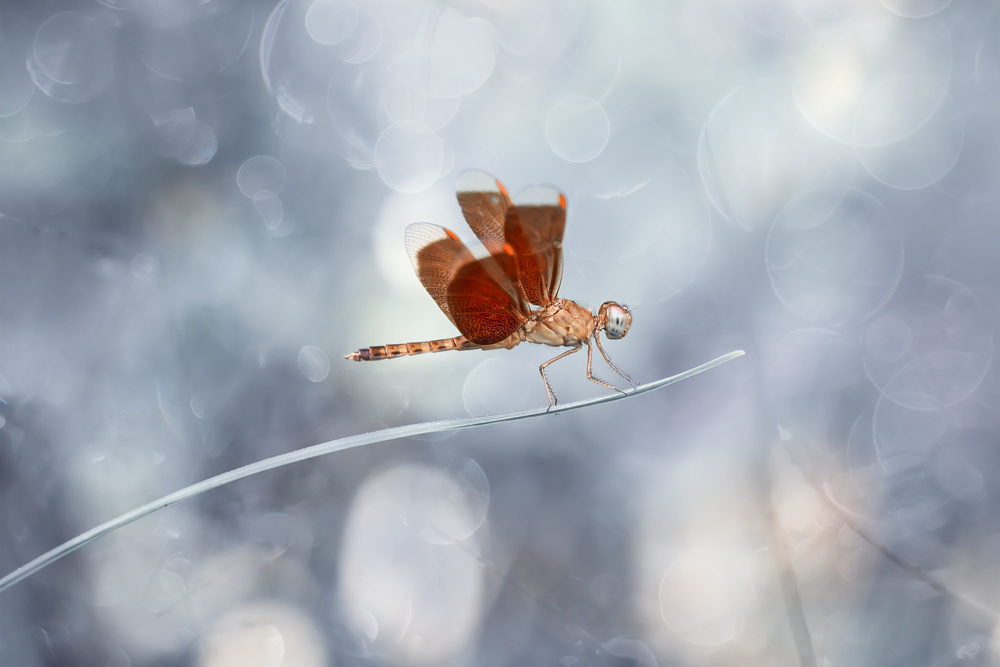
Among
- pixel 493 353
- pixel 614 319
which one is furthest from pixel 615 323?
pixel 493 353

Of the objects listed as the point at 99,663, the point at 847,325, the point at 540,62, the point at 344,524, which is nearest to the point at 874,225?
the point at 847,325

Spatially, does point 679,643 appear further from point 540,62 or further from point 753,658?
point 540,62

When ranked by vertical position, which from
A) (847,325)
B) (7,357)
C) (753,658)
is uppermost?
(7,357)

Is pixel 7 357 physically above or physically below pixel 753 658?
above

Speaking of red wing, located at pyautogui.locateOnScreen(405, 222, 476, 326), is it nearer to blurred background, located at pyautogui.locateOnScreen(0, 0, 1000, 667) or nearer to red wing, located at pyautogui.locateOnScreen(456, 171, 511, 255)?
red wing, located at pyautogui.locateOnScreen(456, 171, 511, 255)

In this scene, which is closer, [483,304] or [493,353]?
[483,304]

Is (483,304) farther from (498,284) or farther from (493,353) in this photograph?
(493,353)

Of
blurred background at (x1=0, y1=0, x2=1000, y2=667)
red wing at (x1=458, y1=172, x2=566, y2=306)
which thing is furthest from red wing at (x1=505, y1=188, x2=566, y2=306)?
blurred background at (x1=0, y1=0, x2=1000, y2=667)
